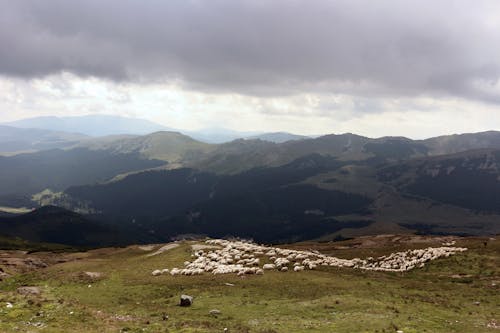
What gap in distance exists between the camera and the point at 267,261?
65.9 metres

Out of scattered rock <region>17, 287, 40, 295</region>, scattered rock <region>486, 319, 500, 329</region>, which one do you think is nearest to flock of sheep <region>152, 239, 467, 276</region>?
scattered rock <region>17, 287, 40, 295</region>

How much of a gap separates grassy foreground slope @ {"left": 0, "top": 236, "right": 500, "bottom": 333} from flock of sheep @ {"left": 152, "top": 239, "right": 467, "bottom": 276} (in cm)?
270

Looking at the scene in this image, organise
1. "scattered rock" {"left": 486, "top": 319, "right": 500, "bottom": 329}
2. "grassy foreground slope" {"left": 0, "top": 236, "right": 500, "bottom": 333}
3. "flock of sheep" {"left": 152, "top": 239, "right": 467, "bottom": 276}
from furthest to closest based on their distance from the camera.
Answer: "flock of sheep" {"left": 152, "top": 239, "right": 467, "bottom": 276} → "scattered rock" {"left": 486, "top": 319, "right": 500, "bottom": 329} → "grassy foreground slope" {"left": 0, "top": 236, "right": 500, "bottom": 333}

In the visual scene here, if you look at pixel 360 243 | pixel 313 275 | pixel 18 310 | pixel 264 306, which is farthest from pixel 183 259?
pixel 360 243

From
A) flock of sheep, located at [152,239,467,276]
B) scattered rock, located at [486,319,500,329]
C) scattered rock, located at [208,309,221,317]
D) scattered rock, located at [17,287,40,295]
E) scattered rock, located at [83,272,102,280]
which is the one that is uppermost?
scattered rock, located at [486,319,500,329]

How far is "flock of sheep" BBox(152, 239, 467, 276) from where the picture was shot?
5956 cm

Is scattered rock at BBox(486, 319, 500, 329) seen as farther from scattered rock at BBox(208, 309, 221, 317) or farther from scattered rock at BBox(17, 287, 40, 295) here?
scattered rock at BBox(17, 287, 40, 295)

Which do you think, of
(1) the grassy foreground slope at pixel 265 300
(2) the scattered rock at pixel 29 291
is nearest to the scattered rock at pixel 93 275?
(1) the grassy foreground slope at pixel 265 300

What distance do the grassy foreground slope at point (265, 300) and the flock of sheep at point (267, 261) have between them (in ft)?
8.86

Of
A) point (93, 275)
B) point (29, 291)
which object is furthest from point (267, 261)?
point (29, 291)

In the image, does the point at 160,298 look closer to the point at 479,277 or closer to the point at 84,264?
the point at 84,264

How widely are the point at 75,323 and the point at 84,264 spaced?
4540cm

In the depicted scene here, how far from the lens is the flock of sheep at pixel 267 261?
195 feet

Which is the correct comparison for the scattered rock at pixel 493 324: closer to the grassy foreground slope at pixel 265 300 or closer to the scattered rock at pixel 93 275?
the grassy foreground slope at pixel 265 300
